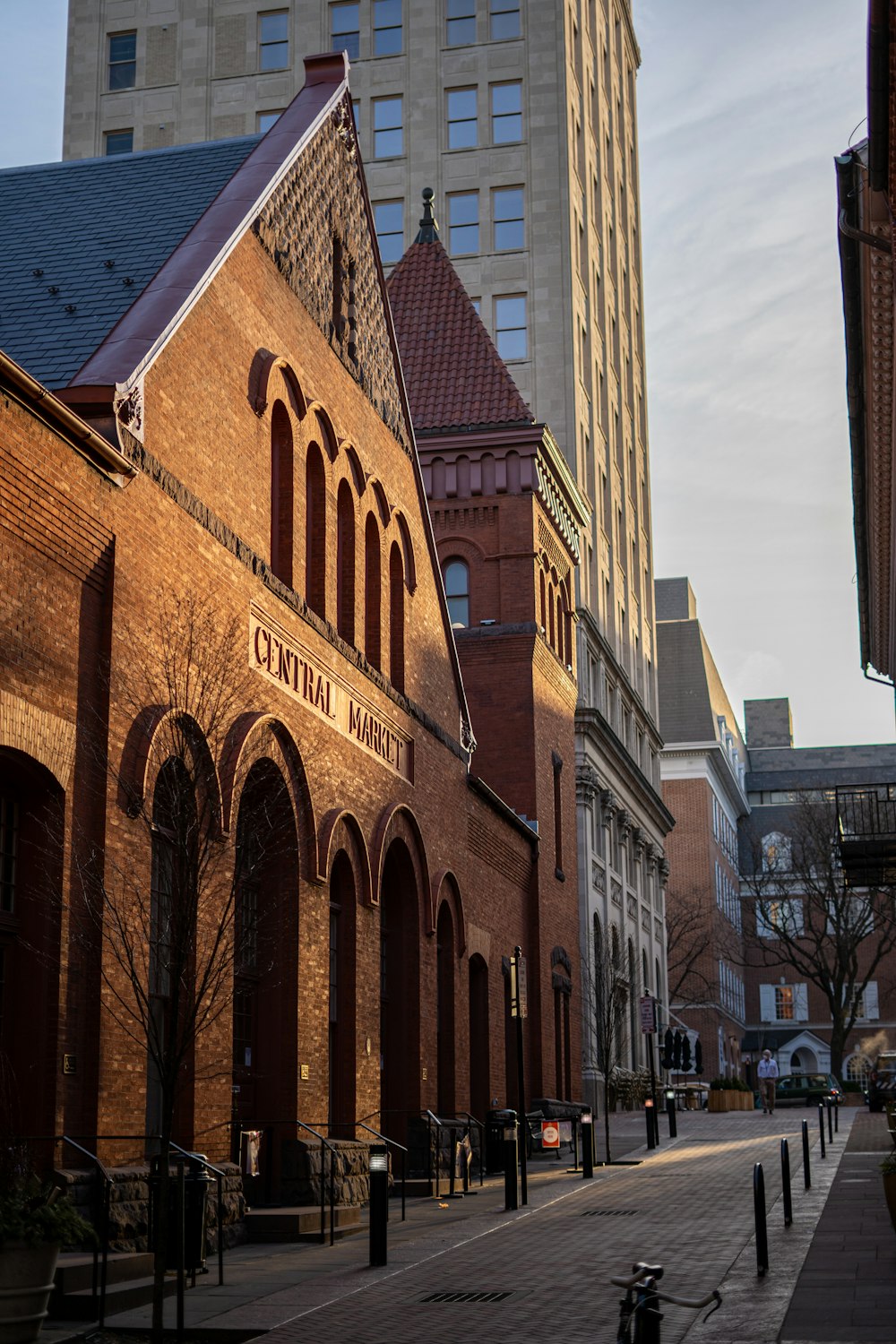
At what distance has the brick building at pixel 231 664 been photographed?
552 inches

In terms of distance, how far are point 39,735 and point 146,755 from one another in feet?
5.64

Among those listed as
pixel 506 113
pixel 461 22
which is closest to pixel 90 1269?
pixel 506 113

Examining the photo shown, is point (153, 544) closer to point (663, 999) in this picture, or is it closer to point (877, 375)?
point (877, 375)

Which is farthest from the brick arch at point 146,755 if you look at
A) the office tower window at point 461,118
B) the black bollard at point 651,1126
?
the office tower window at point 461,118

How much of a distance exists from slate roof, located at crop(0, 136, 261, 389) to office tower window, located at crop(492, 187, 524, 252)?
35.9 metres

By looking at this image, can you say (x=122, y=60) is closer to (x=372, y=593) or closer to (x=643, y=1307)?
(x=372, y=593)

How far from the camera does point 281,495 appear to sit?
21016 mm

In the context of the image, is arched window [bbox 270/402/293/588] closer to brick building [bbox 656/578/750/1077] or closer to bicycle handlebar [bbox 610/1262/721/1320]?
bicycle handlebar [bbox 610/1262/721/1320]

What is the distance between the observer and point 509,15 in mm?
61344

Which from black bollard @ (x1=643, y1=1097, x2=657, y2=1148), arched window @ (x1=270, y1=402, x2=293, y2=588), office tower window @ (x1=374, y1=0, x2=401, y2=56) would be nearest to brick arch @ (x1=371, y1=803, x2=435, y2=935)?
arched window @ (x1=270, y1=402, x2=293, y2=588)

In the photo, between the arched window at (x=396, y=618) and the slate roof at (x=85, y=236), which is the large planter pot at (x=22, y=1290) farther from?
the arched window at (x=396, y=618)

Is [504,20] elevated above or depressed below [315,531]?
above

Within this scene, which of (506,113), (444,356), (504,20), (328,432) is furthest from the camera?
(504,20)

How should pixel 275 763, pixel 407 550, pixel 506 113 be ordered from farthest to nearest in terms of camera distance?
pixel 506 113 → pixel 407 550 → pixel 275 763
